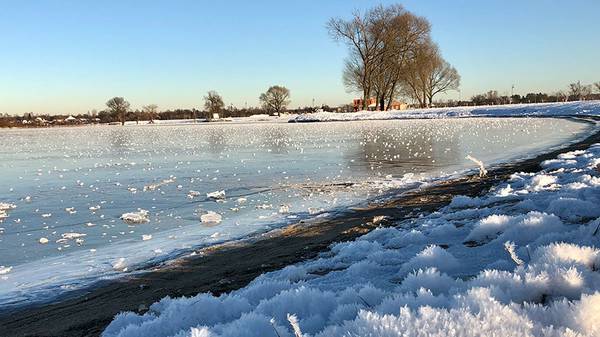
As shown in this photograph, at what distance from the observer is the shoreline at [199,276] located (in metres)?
4.64

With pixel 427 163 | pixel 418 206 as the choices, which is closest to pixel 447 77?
pixel 427 163

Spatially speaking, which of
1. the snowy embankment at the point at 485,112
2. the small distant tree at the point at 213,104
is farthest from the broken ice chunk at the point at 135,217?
the small distant tree at the point at 213,104

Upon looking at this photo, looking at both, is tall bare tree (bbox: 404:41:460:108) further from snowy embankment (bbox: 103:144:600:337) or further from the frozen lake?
snowy embankment (bbox: 103:144:600:337)

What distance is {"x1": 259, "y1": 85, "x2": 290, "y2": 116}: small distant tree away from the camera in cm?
11988

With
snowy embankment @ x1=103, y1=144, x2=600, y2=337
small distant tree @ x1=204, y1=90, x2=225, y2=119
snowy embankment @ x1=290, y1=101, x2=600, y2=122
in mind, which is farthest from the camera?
small distant tree @ x1=204, y1=90, x2=225, y2=119

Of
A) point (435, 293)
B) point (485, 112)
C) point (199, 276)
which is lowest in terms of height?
point (199, 276)

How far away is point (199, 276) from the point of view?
18.5 ft

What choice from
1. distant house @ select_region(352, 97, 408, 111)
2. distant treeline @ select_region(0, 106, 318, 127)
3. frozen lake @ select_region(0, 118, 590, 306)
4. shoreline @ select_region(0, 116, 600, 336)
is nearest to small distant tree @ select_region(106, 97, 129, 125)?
distant treeline @ select_region(0, 106, 318, 127)

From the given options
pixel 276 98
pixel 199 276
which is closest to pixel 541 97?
pixel 276 98

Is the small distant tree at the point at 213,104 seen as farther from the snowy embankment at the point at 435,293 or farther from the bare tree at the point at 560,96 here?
the snowy embankment at the point at 435,293

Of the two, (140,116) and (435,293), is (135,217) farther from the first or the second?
(140,116)

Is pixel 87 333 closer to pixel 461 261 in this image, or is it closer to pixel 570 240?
pixel 461 261

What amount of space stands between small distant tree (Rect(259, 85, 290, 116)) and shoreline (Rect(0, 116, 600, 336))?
11311cm

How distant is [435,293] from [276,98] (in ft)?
391
